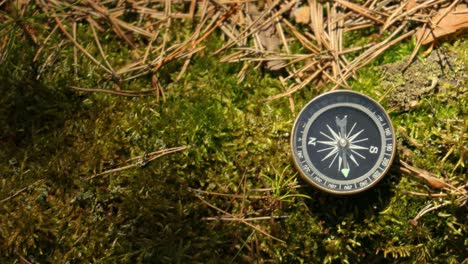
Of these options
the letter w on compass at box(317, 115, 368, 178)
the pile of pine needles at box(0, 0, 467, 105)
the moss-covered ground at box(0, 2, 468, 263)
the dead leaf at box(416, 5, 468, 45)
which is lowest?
the moss-covered ground at box(0, 2, 468, 263)

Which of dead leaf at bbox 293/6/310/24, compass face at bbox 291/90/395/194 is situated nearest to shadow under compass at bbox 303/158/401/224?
compass face at bbox 291/90/395/194

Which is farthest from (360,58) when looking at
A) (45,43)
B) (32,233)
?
(32,233)

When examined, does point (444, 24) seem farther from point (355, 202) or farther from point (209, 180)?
point (209, 180)

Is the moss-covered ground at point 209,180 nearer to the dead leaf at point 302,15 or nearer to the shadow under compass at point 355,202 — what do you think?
the shadow under compass at point 355,202

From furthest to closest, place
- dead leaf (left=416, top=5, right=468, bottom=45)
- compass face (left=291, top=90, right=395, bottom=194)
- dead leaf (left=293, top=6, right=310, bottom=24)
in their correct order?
dead leaf (left=293, top=6, right=310, bottom=24), dead leaf (left=416, top=5, right=468, bottom=45), compass face (left=291, top=90, right=395, bottom=194)

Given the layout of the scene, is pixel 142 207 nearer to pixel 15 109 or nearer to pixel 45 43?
pixel 15 109

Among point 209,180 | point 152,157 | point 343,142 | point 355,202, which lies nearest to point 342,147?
point 343,142

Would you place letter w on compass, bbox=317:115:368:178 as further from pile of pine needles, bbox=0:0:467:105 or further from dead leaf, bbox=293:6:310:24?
dead leaf, bbox=293:6:310:24
